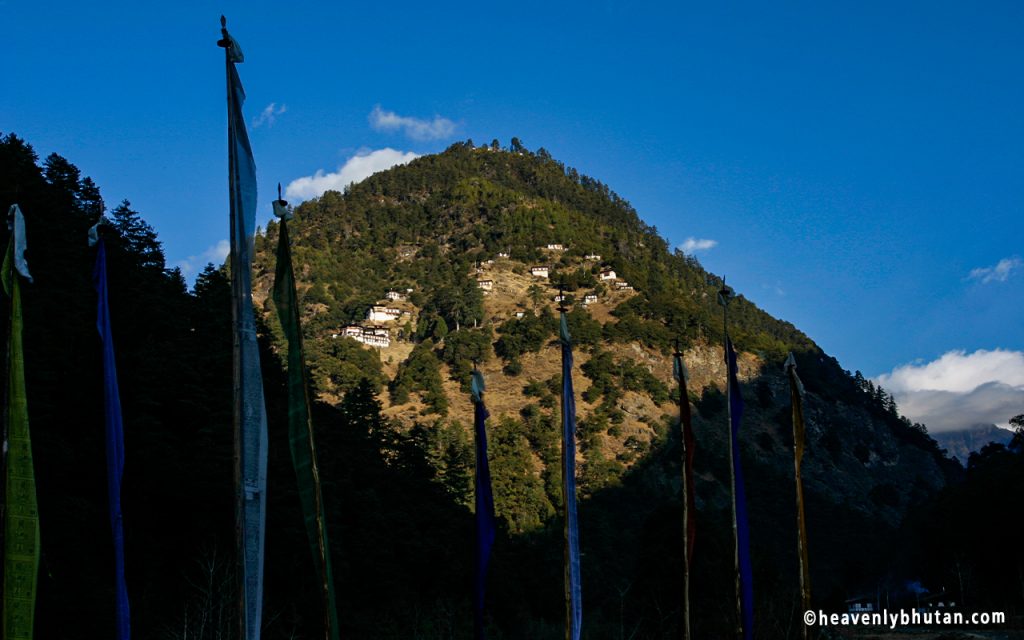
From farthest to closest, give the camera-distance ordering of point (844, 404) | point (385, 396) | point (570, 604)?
point (844, 404) < point (385, 396) < point (570, 604)

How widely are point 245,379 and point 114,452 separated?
2.36m

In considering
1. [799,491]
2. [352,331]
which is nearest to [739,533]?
[799,491]

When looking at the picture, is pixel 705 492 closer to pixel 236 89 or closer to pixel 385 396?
pixel 385 396

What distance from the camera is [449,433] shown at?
90.5 metres

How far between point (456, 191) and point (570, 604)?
17035cm

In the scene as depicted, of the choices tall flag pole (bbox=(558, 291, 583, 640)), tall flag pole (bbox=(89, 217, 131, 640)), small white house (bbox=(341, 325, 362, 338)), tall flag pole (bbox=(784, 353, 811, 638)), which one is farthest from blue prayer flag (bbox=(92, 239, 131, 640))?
small white house (bbox=(341, 325, 362, 338))

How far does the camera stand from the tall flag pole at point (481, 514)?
12758mm

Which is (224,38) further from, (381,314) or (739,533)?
(381,314)

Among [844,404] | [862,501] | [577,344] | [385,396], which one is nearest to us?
[862,501]

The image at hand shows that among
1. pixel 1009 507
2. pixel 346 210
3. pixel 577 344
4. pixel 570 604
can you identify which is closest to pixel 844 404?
pixel 577 344

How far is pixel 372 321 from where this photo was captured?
135750mm

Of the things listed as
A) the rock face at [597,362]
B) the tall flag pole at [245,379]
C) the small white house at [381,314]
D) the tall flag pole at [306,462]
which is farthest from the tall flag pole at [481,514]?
the small white house at [381,314]

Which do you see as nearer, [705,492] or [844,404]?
[705,492]

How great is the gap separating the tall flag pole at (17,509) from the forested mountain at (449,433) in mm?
5354
